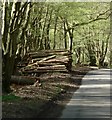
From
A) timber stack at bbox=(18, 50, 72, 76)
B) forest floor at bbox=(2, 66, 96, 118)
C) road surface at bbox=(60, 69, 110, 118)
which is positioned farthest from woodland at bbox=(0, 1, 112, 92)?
road surface at bbox=(60, 69, 110, 118)

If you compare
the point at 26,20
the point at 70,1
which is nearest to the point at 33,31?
the point at 70,1

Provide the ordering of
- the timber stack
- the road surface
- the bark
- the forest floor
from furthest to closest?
the timber stack → the bark → the road surface → the forest floor

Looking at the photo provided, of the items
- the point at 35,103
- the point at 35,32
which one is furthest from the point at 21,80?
the point at 35,32

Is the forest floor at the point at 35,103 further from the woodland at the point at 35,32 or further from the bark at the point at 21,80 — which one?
the bark at the point at 21,80

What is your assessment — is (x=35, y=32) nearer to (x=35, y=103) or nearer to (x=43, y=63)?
(x=43, y=63)

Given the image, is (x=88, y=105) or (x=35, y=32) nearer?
(x=88, y=105)

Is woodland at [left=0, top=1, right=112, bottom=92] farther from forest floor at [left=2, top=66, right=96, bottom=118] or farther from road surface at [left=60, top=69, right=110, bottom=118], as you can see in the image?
road surface at [left=60, top=69, right=110, bottom=118]

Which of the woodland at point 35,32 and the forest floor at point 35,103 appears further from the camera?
the woodland at point 35,32

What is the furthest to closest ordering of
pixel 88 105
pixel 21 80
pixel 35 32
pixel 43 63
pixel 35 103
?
1. pixel 35 32
2. pixel 43 63
3. pixel 21 80
4. pixel 88 105
5. pixel 35 103

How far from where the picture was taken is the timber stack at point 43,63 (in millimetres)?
24734

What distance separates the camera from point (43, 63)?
25.2 metres

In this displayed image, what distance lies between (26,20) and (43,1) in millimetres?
7035

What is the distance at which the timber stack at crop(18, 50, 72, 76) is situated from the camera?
81.1 ft

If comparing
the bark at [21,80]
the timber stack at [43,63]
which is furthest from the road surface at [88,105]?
the timber stack at [43,63]
